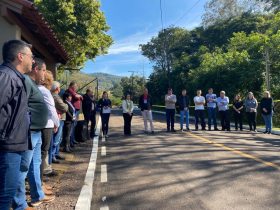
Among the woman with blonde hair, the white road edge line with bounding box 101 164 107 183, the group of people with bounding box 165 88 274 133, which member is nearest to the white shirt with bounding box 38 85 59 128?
the woman with blonde hair

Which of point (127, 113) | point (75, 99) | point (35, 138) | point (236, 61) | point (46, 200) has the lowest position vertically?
point (46, 200)

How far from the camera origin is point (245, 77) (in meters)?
29.9

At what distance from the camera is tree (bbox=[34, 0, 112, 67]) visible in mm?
26250

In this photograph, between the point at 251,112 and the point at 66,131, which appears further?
the point at 251,112

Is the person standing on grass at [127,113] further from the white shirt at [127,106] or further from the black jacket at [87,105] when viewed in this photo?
the black jacket at [87,105]

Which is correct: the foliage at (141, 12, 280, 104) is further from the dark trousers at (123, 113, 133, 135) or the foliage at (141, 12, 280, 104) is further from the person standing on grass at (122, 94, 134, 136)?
the dark trousers at (123, 113, 133, 135)

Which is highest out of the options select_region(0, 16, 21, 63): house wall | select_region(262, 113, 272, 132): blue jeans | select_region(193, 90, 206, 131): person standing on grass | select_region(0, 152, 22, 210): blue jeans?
select_region(0, 16, 21, 63): house wall

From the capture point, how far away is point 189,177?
24.7 ft

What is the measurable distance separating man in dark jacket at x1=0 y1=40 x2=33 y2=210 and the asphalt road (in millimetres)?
2405

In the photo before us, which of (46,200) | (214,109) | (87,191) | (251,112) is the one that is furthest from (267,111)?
(46,200)

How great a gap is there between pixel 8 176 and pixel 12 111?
58 cm

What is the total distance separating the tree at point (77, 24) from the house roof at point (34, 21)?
12.9m

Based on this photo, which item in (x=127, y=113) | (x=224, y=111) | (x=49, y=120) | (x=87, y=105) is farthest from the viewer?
(x=224, y=111)

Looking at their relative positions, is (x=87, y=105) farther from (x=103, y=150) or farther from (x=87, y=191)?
(x=87, y=191)
